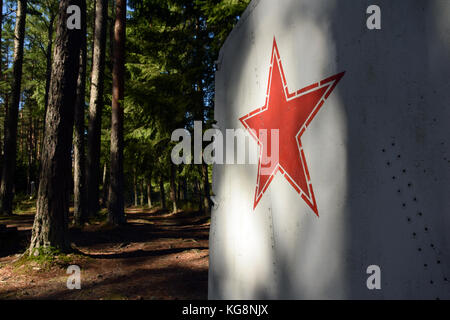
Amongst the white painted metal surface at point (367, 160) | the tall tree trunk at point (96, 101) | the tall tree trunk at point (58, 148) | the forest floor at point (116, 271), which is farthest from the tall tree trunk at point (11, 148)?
the white painted metal surface at point (367, 160)

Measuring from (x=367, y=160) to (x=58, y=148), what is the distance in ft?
21.2

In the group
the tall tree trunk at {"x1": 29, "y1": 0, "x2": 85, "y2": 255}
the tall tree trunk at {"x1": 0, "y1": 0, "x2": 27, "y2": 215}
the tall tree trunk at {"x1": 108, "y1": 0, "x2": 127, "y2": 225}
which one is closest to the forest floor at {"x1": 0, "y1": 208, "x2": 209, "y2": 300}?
the tall tree trunk at {"x1": 29, "y1": 0, "x2": 85, "y2": 255}

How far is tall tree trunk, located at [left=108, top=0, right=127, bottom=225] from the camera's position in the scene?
11.5 m

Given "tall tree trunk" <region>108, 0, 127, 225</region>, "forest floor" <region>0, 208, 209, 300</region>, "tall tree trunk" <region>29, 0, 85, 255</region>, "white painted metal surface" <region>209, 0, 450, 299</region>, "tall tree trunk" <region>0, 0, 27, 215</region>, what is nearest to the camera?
"white painted metal surface" <region>209, 0, 450, 299</region>

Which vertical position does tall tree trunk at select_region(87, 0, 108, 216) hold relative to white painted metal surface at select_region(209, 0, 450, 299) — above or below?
above

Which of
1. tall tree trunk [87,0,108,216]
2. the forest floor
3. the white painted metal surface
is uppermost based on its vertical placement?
tall tree trunk [87,0,108,216]

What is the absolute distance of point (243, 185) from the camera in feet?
10.1

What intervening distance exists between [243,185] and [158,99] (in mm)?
9001

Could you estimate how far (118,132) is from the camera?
11.7 meters

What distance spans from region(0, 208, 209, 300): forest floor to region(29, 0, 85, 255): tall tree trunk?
0.51 metres

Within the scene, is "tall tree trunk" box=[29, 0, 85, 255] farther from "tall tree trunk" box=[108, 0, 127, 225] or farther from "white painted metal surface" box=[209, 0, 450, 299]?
"white painted metal surface" box=[209, 0, 450, 299]

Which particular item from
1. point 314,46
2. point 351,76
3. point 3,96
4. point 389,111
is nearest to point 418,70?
point 389,111

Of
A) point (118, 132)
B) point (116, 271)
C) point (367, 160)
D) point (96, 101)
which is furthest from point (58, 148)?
point (96, 101)

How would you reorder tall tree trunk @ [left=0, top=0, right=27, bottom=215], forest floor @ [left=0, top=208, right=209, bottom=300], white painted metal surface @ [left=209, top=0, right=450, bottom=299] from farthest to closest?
tall tree trunk @ [left=0, top=0, right=27, bottom=215] → forest floor @ [left=0, top=208, right=209, bottom=300] → white painted metal surface @ [left=209, top=0, right=450, bottom=299]
